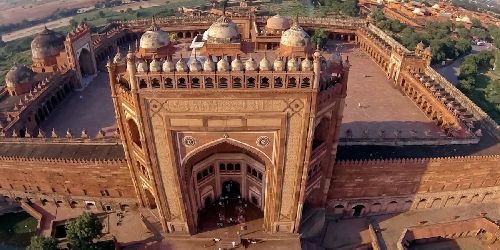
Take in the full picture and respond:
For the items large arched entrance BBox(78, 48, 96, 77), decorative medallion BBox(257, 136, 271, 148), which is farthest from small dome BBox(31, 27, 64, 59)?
decorative medallion BBox(257, 136, 271, 148)

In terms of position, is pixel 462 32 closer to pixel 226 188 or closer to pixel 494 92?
pixel 494 92

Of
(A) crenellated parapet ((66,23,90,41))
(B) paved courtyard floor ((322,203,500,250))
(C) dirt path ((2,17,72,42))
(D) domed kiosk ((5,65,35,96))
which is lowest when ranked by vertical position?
(B) paved courtyard floor ((322,203,500,250))

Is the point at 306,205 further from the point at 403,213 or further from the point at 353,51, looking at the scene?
the point at 353,51

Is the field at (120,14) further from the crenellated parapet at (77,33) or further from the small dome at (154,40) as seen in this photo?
the small dome at (154,40)

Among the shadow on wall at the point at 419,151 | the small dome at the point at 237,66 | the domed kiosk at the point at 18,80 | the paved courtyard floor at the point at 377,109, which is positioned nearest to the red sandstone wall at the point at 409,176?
the shadow on wall at the point at 419,151

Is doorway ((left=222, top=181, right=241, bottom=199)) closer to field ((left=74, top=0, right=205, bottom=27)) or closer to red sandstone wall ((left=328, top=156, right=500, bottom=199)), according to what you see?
red sandstone wall ((left=328, top=156, right=500, bottom=199))

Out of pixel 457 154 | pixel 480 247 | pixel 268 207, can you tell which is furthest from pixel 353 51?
pixel 268 207
